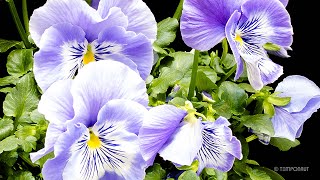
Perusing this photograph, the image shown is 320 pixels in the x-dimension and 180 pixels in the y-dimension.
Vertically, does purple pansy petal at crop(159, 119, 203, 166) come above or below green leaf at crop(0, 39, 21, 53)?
below

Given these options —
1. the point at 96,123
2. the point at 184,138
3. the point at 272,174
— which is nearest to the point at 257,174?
the point at 272,174

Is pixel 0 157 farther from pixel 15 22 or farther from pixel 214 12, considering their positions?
pixel 214 12

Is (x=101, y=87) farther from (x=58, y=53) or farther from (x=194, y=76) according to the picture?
(x=194, y=76)

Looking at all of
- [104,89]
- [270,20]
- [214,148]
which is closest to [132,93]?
[104,89]

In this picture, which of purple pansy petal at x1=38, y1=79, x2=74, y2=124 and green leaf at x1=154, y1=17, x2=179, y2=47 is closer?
purple pansy petal at x1=38, y1=79, x2=74, y2=124

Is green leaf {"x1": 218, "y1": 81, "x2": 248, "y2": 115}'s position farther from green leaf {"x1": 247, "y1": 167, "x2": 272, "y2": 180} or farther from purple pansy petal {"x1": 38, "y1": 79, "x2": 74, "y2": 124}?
purple pansy petal {"x1": 38, "y1": 79, "x2": 74, "y2": 124}

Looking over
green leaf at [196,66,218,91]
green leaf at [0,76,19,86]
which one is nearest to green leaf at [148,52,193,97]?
green leaf at [196,66,218,91]
